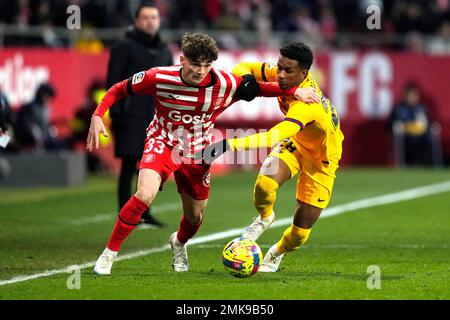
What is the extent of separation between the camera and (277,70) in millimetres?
9109

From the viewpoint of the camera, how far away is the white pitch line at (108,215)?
43.6ft

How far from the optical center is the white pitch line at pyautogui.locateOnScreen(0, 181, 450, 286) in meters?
8.93

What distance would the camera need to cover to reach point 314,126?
902cm

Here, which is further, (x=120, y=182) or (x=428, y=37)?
(x=428, y=37)

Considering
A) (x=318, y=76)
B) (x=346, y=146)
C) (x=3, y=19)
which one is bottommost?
(x=346, y=146)

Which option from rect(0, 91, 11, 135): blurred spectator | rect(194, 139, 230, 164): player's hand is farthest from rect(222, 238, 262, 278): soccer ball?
rect(0, 91, 11, 135): blurred spectator

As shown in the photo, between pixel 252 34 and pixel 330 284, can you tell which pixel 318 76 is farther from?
pixel 330 284

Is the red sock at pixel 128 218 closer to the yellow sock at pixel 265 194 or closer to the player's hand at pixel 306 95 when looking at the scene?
the yellow sock at pixel 265 194

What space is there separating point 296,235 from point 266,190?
1.46ft

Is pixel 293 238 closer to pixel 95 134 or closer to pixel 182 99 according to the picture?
pixel 182 99

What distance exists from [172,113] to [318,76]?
14.6 metres

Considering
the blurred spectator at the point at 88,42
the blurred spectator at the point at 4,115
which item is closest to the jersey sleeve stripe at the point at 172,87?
the blurred spectator at the point at 4,115

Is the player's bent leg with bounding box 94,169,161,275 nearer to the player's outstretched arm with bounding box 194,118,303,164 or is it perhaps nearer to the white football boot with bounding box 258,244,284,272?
the player's outstretched arm with bounding box 194,118,303,164
